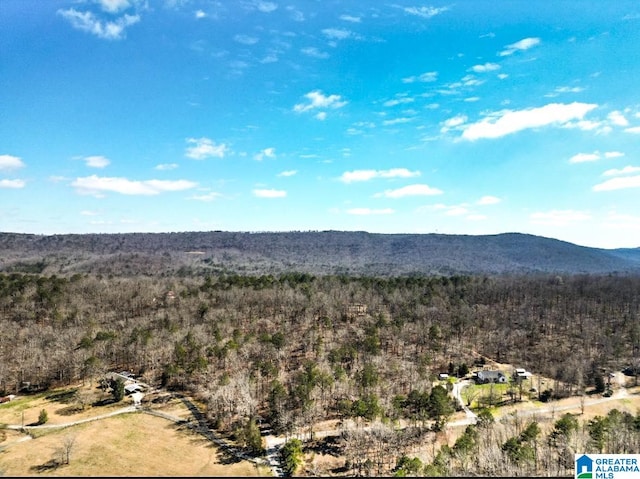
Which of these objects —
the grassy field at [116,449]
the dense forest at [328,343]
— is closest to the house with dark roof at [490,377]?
the dense forest at [328,343]

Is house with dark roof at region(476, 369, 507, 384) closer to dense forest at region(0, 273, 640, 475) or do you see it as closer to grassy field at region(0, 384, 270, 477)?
dense forest at region(0, 273, 640, 475)

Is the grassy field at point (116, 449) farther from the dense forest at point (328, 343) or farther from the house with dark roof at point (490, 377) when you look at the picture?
the house with dark roof at point (490, 377)

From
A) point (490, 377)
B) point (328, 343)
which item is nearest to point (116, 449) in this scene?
point (328, 343)

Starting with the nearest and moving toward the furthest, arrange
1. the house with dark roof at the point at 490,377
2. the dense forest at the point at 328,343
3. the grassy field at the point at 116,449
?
the grassy field at the point at 116,449 → the dense forest at the point at 328,343 → the house with dark roof at the point at 490,377

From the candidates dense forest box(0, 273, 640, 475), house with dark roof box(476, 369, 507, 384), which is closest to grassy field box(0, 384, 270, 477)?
dense forest box(0, 273, 640, 475)

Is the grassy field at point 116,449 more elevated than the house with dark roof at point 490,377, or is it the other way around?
the house with dark roof at point 490,377

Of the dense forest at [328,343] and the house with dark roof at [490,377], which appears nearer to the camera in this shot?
the dense forest at [328,343]

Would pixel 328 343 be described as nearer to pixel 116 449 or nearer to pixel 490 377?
pixel 490 377
